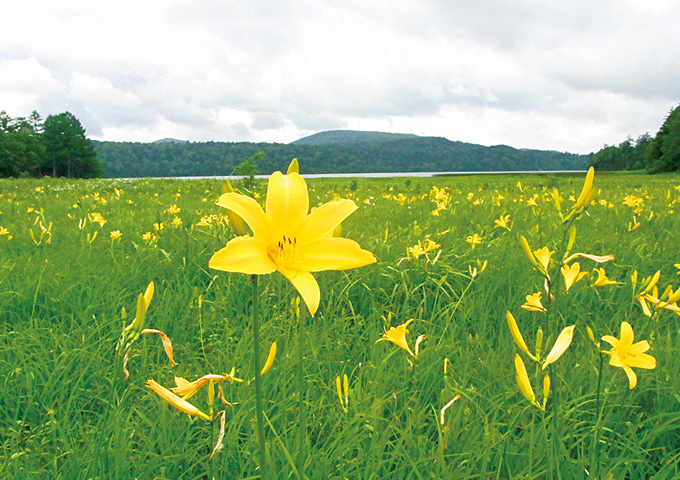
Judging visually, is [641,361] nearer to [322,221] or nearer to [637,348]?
[637,348]

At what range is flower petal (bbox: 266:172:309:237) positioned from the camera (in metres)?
0.70

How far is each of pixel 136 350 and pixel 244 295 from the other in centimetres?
64

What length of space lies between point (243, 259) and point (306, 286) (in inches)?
4.1

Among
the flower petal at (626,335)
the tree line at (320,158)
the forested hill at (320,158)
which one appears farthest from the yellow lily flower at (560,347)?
the tree line at (320,158)

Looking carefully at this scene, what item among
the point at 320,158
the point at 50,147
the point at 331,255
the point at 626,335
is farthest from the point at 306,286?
the point at 320,158

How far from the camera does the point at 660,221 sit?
13.2 ft

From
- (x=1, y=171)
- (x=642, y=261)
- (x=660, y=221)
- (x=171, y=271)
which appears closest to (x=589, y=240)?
(x=642, y=261)

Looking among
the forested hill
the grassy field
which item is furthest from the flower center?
the forested hill

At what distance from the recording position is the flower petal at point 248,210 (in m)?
0.65

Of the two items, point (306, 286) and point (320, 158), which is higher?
point (320, 158)

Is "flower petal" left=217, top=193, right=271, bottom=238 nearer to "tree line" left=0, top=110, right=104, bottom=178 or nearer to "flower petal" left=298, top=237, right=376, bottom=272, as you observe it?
"flower petal" left=298, top=237, right=376, bottom=272

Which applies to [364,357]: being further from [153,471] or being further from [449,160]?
[449,160]

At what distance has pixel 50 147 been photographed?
49844 mm

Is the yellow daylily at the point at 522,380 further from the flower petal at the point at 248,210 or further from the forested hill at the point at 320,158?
the forested hill at the point at 320,158
